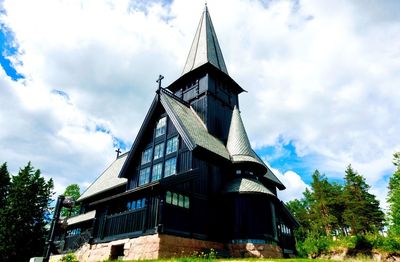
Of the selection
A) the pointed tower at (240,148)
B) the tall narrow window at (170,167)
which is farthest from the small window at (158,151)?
the pointed tower at (240,148)

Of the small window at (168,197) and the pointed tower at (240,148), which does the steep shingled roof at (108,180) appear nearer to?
the small window at (168,197)

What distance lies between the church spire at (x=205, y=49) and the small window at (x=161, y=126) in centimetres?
626

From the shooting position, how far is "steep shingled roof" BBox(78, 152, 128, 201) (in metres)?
26.6

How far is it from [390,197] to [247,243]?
86.7ft

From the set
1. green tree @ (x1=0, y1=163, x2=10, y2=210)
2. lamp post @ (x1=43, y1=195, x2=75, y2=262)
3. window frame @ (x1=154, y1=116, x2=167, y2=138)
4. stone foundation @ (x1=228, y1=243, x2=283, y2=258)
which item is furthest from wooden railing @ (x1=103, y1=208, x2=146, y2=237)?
green tree @ (x1=0, y1=163, x2=10, y2=210)

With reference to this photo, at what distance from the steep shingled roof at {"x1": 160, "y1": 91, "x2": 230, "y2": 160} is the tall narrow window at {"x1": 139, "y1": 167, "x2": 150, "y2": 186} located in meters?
4.57

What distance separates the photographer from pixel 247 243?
17562 millimetres

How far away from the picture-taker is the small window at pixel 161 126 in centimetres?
2278

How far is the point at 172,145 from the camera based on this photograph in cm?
2125

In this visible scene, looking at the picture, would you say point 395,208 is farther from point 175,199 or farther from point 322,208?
point 175,199

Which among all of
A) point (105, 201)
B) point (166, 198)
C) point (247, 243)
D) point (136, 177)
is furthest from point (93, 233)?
point (247, 243)

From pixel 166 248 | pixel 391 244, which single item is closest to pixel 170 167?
pixel 166 248

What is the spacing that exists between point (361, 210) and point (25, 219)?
42.5 metres

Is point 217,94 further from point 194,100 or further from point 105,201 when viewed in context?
point 105,201
